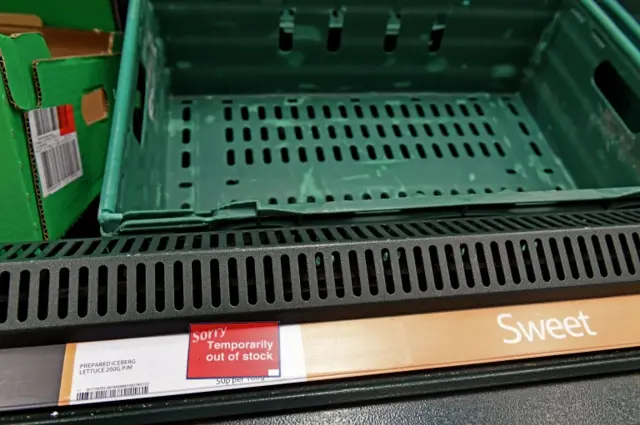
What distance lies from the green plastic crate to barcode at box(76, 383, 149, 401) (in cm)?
35

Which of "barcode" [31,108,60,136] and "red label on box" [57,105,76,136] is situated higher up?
"barcode" [31,108,60,136]

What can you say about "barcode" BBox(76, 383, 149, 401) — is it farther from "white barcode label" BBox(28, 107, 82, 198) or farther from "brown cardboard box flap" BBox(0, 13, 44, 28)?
"brown cardboard box flap" BBox(0, 13, 44, 28)

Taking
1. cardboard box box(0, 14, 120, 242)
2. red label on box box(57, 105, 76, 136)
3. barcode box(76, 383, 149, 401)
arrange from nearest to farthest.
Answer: barcode box(76, 383, 149, 401)
cardboard box box(0, 14, 120, 242)
red label on box box(57, 105, 76, 136)

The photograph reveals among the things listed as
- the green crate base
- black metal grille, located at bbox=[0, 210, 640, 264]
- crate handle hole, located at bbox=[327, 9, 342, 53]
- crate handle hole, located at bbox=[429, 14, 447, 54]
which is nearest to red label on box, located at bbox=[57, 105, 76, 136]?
the green crate base

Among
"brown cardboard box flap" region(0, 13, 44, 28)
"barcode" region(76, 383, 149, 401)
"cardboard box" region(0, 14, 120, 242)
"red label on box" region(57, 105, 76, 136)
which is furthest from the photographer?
"brown cardboard box flap" region(0, 13, 44, 28)

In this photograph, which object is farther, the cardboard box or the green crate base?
the green crate base

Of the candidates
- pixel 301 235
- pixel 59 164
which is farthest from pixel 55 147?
pixel 301 235

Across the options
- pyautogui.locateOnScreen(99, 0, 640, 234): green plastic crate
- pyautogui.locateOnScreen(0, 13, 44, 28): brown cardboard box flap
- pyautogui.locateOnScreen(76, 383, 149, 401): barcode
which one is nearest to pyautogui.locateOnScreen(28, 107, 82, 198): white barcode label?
pyautogui.locateOnScreen(99, 0, 640, 234): green plastic crate

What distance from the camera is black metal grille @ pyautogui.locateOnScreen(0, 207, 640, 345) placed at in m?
0.53

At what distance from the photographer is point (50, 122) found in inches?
31.5

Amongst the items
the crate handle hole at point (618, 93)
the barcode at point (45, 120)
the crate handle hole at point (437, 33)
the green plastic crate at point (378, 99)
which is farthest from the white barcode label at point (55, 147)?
the crate handle hole at point (618, 93)

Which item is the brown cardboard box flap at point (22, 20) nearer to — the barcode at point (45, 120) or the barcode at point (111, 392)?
the barcode at point (45, 120)

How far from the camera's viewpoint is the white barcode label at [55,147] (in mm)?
764

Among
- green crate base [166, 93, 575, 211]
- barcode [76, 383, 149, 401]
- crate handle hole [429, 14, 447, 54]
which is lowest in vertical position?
green crate base [166, 93, 575, 211]
